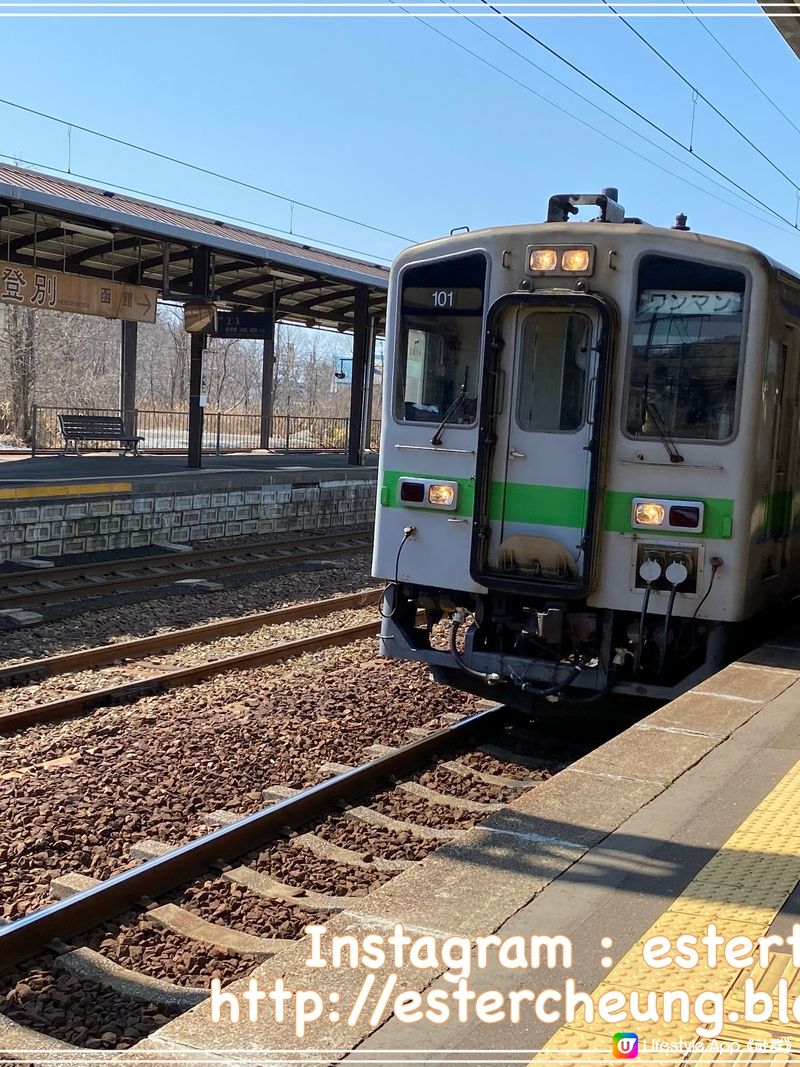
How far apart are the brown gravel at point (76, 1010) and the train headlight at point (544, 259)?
450 centimetres

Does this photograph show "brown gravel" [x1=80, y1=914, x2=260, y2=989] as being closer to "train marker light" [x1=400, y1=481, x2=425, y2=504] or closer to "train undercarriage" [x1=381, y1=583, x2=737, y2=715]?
"train undercarriage" [x1=381, y1=583, x2=737, y2=715]

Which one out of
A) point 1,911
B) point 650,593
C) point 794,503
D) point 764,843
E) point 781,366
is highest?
point 781,366

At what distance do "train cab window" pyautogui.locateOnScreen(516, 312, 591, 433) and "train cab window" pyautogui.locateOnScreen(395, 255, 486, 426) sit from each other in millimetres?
331

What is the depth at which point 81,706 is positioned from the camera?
7406 millimetres

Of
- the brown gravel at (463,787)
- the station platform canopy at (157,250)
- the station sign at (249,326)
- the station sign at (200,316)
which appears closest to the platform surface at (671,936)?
the brown gravel at (463,787)

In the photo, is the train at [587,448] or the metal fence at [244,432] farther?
the metal fence at [244,432]

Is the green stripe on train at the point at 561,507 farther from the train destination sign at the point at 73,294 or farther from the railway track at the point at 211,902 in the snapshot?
the train destination sign at the point at 73,294

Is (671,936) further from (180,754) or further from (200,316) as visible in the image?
(200,316)

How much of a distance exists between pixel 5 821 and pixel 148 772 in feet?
3.02

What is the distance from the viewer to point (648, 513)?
251 inches

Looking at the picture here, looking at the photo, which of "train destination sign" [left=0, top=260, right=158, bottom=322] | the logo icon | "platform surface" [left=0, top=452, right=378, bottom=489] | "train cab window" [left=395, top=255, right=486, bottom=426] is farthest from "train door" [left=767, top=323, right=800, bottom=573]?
"train destination sign" [left=0, top=260, right=158, bottom=322]

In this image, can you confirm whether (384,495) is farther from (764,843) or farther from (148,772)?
(764,843)

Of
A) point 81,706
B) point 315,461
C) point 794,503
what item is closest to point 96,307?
point 315,461

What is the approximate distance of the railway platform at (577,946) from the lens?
2656 mm
